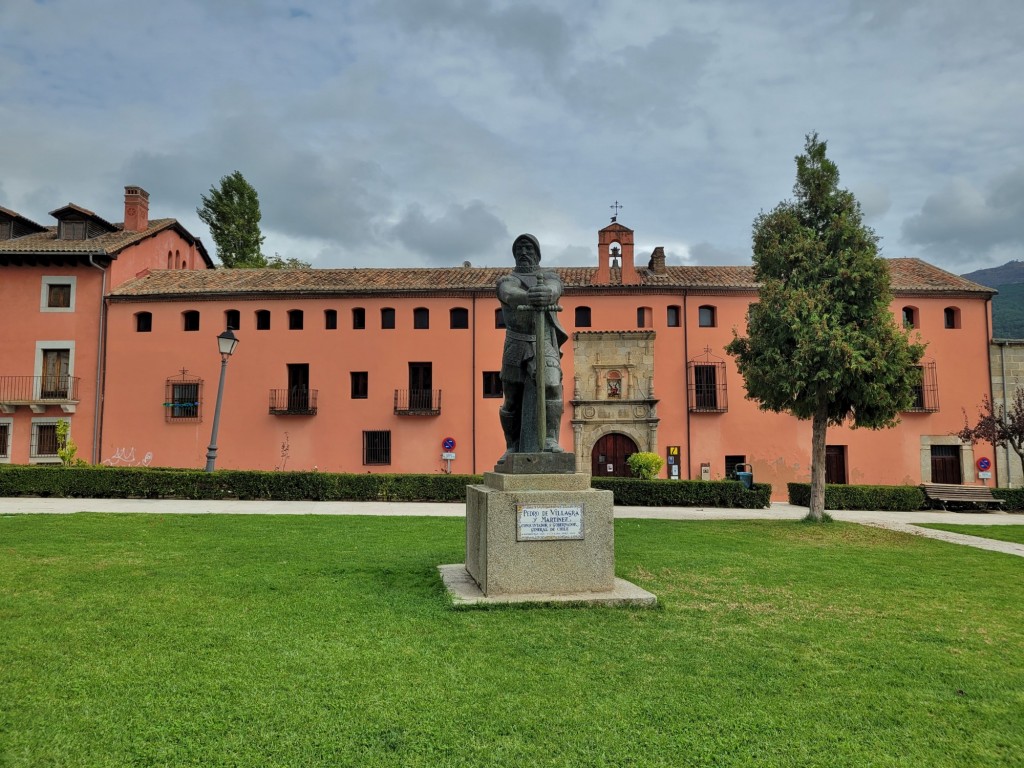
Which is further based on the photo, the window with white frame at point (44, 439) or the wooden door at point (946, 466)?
the window with white frame at point (44, 439)

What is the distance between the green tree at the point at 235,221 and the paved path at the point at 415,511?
22.6 meters

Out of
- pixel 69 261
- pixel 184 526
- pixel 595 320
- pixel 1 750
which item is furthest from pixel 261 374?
pixel 1 750

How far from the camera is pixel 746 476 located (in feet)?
74.8

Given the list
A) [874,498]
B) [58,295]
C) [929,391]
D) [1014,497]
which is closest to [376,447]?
[58,295]

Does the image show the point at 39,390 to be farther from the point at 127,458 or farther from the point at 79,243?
the point at 79,243

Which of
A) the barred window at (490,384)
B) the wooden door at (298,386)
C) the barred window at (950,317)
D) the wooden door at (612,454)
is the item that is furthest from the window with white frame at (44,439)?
the barred window at (950,317)

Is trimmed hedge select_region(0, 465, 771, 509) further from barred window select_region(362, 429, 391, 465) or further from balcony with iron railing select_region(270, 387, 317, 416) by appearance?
balcony with iron railing select_region(270, 387, 317, 416)

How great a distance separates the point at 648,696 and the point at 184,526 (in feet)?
34.0

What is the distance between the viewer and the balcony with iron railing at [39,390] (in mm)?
25969

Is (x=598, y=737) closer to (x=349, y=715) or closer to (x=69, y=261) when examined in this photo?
(x=349, y=715)

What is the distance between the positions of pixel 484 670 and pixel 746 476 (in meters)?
20.5

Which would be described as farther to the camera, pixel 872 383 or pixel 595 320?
pixel 595 320

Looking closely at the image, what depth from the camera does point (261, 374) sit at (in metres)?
26.9

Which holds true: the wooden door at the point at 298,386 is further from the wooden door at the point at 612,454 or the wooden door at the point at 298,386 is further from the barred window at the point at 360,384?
the wooden door at the point at 612,454
